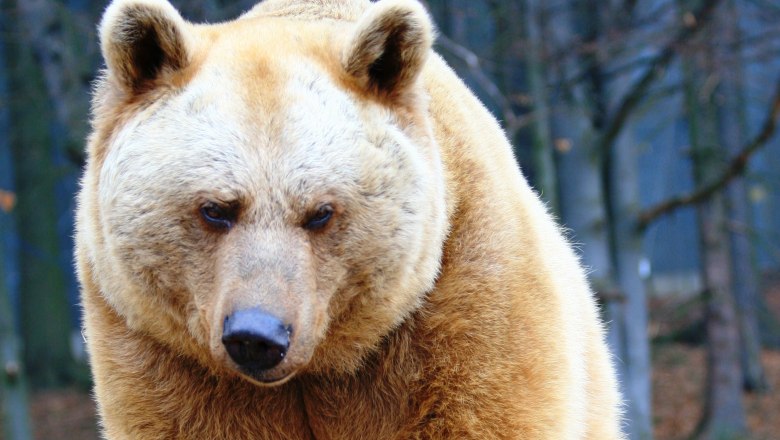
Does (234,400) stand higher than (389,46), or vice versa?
(389,46)

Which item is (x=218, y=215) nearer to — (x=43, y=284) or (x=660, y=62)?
(x=660, y=62)

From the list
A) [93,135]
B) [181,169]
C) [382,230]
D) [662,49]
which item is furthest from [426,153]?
[662,49]

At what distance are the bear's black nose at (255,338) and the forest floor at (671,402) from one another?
1101cm

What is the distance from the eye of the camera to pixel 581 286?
188 inches

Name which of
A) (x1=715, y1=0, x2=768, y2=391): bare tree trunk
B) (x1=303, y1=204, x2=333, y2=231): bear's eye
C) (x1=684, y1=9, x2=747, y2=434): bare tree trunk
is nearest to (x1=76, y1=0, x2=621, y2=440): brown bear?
(x1=303, y1=204, x2=333, y2=231): bear's eye

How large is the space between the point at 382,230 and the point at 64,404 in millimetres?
14211

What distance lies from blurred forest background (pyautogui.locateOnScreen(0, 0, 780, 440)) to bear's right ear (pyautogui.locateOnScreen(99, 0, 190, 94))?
2998 mm

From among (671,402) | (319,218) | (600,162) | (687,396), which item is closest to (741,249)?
(687,396)

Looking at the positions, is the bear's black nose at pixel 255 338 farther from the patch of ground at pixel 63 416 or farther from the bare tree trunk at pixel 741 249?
the patch of ground at pixel 63 416

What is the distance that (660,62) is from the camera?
9.60 metres

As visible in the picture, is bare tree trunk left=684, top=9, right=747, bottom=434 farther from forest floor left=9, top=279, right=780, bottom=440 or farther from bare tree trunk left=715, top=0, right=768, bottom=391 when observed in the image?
forest floor left=9, top=279, right=780, bottom=440

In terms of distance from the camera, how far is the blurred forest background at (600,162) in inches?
399

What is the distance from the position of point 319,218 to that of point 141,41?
986 mm

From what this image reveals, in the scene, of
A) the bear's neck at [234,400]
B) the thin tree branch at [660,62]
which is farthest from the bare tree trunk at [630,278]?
the bear's neck at [234,400]
